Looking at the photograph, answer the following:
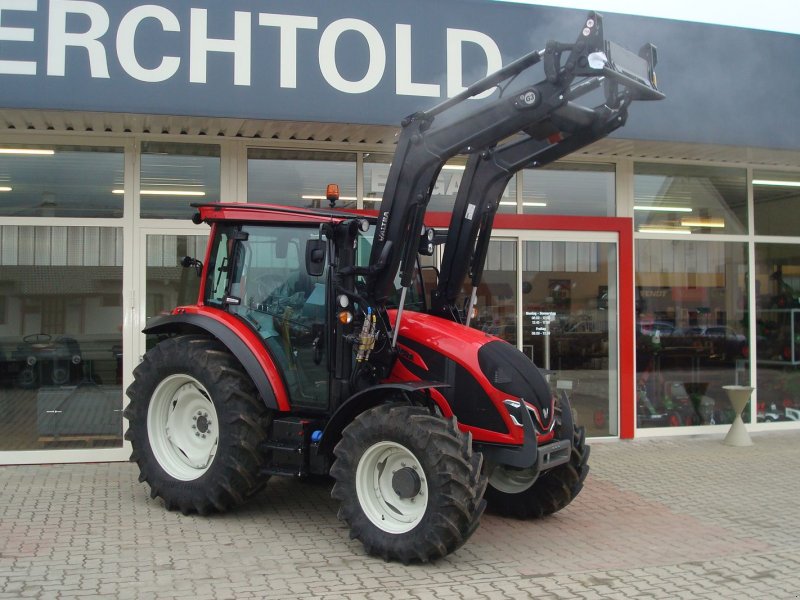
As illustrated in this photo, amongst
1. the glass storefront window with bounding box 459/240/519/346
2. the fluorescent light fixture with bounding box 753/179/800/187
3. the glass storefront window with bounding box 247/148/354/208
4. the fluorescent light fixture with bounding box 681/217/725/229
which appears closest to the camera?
the glass storefront window with bounding box 247/148/354/208

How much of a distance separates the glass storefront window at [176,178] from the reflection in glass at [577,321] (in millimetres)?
3640

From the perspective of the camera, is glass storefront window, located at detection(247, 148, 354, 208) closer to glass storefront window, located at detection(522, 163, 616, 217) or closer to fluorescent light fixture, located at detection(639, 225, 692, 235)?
glass storefront window, located at detection(522, 163, 616, 217)

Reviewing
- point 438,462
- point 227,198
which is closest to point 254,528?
point 438,462

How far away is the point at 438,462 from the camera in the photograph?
5086 mm

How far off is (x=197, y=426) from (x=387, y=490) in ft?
6.30

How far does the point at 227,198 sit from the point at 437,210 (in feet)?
7.74

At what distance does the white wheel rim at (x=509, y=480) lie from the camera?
6191 millimetres

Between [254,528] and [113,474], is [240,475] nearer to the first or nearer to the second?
[254,528]

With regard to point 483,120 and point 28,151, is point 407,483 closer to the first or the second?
point 483,120

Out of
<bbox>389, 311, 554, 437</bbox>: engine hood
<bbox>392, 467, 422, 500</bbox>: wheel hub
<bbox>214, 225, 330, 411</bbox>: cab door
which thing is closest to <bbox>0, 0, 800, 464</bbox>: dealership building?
<bbox>214, 225, 330, 411</bbox>: cab door

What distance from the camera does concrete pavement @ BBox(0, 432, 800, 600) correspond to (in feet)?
16.0

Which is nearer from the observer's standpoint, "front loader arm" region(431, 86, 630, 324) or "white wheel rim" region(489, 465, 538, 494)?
"front loader arm" region(431, 86, 630, 324)

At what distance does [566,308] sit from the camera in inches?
381

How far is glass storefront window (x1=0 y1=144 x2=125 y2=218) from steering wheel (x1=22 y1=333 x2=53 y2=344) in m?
1.21
